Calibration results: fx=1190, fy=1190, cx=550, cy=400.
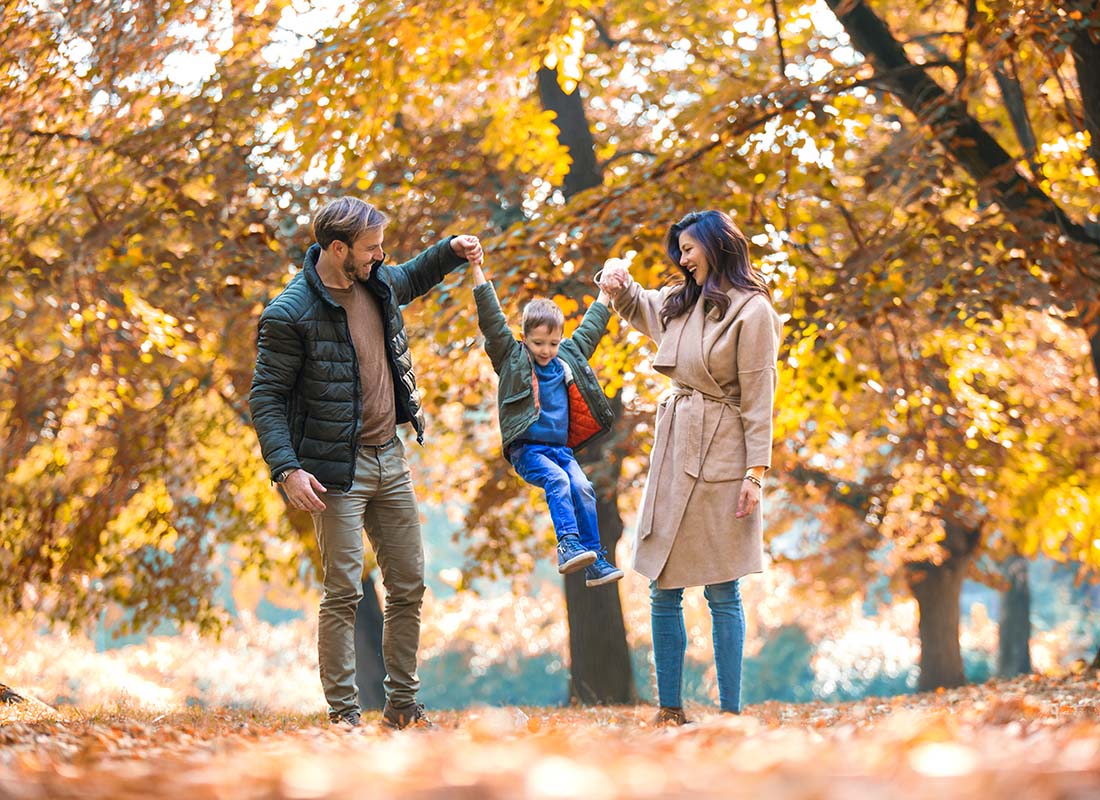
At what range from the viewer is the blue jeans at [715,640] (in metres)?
4.93

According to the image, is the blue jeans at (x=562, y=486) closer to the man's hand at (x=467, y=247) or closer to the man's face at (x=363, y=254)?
the man's hand at (x=467, y=247)

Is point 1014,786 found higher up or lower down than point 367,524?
lower down

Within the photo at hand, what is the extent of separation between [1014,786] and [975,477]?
11.2m

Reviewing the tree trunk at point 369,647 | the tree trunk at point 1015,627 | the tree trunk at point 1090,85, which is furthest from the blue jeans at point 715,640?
the tree trunk at point 1015,627

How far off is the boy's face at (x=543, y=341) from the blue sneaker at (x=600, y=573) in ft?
3.10

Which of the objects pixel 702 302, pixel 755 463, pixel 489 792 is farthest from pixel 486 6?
pixel 489 792

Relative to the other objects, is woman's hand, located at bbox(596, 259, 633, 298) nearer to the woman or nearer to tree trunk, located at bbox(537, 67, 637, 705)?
the woman

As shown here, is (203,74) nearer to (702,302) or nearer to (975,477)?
(702,302)

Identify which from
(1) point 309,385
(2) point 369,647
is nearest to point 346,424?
(1) point 309,385

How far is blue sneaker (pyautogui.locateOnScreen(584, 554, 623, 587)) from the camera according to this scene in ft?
16.5

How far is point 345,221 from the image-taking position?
187 inches

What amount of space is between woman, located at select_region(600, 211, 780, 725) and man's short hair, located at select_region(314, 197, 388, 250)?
1367 millimetres

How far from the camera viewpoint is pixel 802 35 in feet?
41.5

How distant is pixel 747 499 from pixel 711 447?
0.28 m
